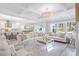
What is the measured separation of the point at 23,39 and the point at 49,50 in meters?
0.54

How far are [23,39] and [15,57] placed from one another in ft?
1.22

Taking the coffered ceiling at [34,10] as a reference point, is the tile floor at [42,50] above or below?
below

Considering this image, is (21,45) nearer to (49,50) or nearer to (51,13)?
(49,50)

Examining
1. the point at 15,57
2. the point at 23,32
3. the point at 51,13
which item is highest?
the point at 51,13

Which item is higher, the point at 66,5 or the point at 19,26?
the point at 66,5

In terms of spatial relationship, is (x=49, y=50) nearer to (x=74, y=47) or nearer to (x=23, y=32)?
(x=74, y=47)

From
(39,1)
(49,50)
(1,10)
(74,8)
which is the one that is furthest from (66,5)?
(1,10)

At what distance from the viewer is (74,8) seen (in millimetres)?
1605

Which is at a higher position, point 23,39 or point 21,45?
point 23,39

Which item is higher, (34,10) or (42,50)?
(34,10)

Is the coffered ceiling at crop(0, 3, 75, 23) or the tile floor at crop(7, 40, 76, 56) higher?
A: the coffered ceiling at crop(0, 3, 75, 23)

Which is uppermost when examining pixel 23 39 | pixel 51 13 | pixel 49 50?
pixel 51 13

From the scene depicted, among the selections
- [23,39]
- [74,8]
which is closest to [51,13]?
[74,8]

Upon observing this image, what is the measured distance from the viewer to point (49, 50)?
5.40ft
